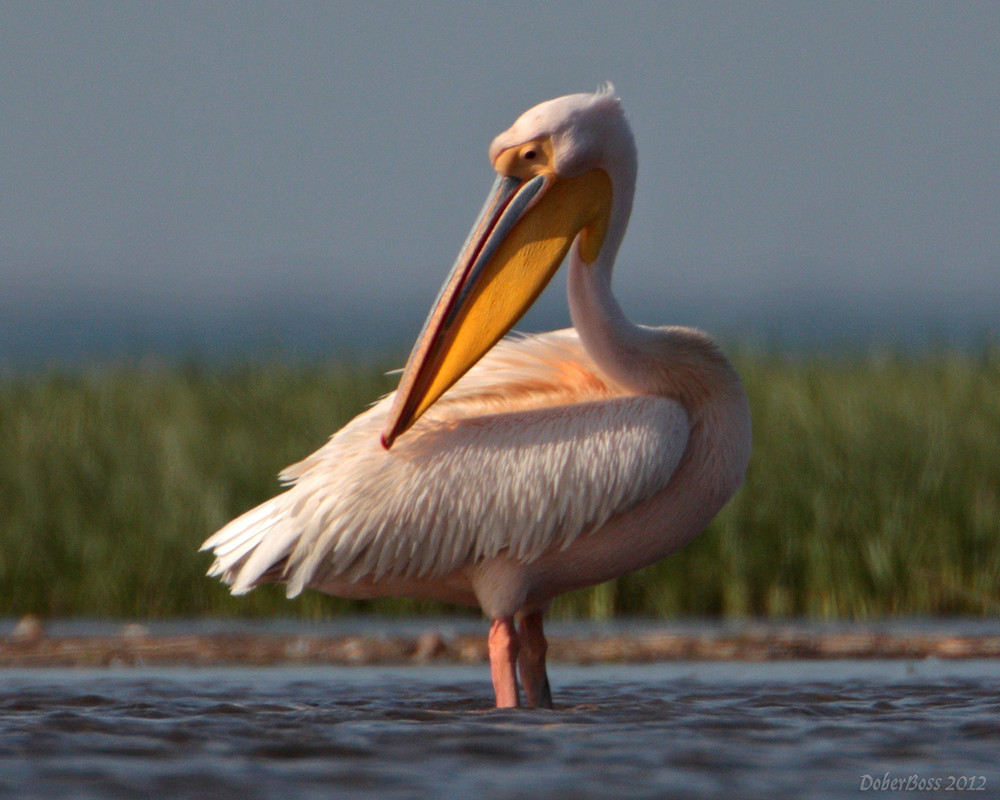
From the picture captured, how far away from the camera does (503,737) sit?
478 cm

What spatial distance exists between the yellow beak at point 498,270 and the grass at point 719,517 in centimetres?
298

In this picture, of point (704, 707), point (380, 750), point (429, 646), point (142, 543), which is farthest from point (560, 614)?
point (380, 750)

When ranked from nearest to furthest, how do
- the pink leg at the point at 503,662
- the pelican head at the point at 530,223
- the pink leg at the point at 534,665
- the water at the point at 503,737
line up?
the water at the point at 503,737, the pink leg at the point at 503,662, the pelican head at the point at 530,223, the pink leg at the point at 534,665

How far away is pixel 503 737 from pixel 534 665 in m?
0.87

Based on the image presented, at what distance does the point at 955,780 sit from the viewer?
14.0 ft

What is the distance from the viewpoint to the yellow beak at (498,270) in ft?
17.7

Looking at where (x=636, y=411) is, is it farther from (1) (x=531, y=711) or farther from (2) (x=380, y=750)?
(2) (x=380, y=750)

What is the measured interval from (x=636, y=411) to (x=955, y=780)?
1612 mm

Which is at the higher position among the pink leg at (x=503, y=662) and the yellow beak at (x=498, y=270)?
the yellow beak at (x=498, y=270)

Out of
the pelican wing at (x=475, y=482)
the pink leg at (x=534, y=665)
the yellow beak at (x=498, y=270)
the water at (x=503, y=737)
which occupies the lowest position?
the water at (x=503, y=737)

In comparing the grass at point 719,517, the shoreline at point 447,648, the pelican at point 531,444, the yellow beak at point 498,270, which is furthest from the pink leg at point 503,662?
the grass at point 719,517

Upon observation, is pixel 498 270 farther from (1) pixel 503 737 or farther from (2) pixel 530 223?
(1) pixel 503 737

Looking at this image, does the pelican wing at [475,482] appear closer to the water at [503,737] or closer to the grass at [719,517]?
the water at [503,737]

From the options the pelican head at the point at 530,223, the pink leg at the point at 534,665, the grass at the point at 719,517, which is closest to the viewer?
the pelican head at the point at 530,223
